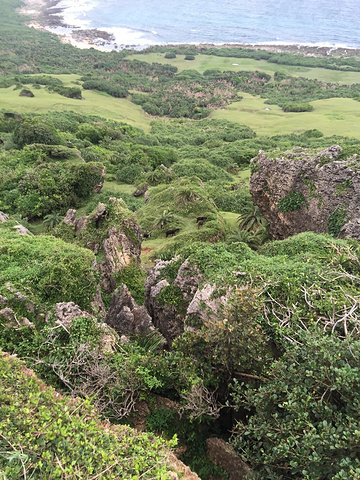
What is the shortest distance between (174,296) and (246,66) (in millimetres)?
124724

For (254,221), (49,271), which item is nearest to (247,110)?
(254,221)

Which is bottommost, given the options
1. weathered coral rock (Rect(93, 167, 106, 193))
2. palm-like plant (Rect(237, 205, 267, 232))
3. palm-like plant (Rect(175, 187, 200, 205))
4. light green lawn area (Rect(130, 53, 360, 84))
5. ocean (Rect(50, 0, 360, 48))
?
weathered coral rock (Rect(93, 167, 106, 193))

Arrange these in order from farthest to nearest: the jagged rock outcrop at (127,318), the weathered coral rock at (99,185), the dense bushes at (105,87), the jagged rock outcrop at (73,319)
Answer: the dense bushes at (105,87) < the weathered coral rock at (99,185) < the jagged rock outcrop at (127,318) < the jagged rock outcrop at (73,319)

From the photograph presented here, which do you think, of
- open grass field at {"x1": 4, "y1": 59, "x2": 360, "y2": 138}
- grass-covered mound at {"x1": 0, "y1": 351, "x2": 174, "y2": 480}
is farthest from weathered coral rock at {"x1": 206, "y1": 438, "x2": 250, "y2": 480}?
open grass field at {"x1": 4, "y1": 59, "x2": 360, "y2": 138}

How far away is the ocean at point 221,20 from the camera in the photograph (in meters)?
140

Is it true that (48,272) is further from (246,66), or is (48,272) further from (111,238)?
(246,66)

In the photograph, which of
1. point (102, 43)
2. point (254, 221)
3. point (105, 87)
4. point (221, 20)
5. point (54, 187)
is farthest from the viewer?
point (221, 20)

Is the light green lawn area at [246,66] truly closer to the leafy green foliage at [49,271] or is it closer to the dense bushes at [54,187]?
the dense bushes at [54,187]

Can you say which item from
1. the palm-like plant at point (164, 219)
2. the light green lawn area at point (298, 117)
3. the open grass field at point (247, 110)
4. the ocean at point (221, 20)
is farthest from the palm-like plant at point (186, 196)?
the ocean at point (221, 20)

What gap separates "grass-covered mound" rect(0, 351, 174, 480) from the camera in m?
6.09

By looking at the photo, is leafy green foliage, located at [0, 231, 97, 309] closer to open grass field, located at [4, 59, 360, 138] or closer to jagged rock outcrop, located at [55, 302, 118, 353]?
jagged rock outcrop, located at [55, 302, 118, 353]

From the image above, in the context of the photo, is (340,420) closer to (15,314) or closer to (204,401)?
(204,401)

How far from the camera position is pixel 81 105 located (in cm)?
7506

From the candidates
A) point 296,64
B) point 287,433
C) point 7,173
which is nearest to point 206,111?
point 296,64
